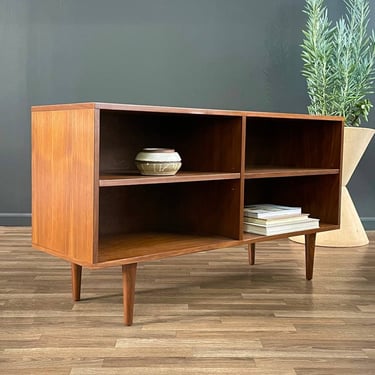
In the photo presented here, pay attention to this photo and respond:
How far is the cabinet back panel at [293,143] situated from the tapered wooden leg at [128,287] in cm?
84

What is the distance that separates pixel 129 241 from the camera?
175 cm

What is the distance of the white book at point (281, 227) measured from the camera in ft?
6.20

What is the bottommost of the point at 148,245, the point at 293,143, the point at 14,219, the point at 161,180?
the point at 14,219

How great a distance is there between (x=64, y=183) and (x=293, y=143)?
43.5 inches

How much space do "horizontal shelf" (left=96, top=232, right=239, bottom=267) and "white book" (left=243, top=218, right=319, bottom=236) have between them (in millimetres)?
133

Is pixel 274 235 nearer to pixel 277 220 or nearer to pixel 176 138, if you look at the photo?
pixel 277 220

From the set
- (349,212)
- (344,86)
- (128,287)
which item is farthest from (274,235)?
(344,86)

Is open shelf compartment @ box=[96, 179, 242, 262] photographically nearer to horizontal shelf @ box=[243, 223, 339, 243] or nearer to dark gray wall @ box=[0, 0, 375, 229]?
horizontal shelf @ box=[243, 223, 339, 243]

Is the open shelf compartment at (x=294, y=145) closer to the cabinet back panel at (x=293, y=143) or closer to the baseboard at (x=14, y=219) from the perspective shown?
the cabinet back panel at (x=293, y=143)

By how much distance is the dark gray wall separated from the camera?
3223 millimetres

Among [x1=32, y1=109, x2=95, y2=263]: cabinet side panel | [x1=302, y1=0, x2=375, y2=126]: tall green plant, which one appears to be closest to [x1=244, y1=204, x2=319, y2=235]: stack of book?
[x1=32, y1=109, x2=95, y2=263]: cabinet side panel

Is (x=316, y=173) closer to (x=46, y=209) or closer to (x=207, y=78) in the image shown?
(x=46, y=209)

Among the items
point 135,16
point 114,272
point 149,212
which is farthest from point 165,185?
point 135,16

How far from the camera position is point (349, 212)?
2863 millimetres
